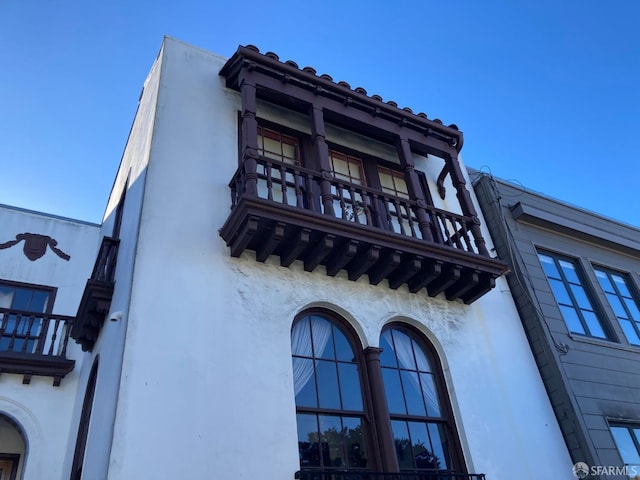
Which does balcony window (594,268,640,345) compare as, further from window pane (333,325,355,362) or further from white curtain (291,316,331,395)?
white curtain (291,316,331,395)

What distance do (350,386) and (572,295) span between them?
550 centimetres

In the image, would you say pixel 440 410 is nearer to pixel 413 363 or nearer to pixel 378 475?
pixel 413 363

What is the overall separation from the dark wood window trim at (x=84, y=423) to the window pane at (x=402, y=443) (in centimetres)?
410

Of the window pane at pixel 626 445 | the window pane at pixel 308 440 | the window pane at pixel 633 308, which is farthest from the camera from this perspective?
the window pane at pixel 633 308

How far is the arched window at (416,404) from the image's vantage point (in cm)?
695

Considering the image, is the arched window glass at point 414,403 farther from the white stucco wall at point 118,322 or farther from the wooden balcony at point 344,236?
the white stucco wall at point 118,322

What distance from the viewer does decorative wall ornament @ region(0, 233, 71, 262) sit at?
34.2ft

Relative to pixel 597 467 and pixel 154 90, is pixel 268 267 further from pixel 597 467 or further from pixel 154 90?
pixel 597 467

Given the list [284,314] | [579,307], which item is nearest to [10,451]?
[284,314]

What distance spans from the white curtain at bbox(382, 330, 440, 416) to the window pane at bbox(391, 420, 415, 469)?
2.05ft

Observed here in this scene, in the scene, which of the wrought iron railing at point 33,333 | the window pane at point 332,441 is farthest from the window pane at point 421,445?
the wrought iron railing at point 33,333

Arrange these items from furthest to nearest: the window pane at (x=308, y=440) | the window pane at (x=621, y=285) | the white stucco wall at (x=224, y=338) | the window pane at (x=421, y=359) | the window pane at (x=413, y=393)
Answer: the window pane at (x=621, y=285) < the window pane at (x=421, y=359) < the window pane at (x=413, y=393) < the window pane at (x=308, y=440) < the white stucco wall at (x=224, y=338)

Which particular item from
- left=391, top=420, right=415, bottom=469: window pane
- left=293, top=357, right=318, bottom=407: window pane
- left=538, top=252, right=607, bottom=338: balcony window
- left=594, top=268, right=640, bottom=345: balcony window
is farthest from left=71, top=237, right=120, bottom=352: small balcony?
left=594, top=268, right=640, bottom=345: balcony window

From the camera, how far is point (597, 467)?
773cm
